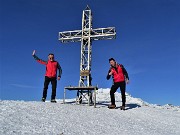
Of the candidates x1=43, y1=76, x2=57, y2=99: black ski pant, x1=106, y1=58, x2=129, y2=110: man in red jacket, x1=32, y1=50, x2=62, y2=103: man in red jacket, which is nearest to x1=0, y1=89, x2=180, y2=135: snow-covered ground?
x1=106, y1=58, x2=129, y2=110: man in red jacket

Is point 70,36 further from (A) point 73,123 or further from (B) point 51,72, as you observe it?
(A) point 73,123

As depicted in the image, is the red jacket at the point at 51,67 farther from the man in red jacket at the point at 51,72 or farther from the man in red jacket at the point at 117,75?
the man in red jacket at the point at 117,75

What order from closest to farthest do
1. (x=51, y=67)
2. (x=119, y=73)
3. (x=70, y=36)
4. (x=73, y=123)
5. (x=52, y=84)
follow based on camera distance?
(x=73, y=123), (x=119, y=73), (x=52, y=84), (x=51, y=67), (x=70, y=36)

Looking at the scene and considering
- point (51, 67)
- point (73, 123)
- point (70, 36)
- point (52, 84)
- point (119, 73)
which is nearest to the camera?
point (73, 123)

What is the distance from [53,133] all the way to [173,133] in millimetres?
4383

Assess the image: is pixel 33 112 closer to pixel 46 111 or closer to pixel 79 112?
pixel 46 111

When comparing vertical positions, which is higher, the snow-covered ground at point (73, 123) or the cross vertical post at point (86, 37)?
the cross vertical post at point (86, 37)

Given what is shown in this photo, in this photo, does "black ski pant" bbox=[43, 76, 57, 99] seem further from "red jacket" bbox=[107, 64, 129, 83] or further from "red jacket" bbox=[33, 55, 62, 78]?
"red jacket" bbox=[107, 64, 129, 83]

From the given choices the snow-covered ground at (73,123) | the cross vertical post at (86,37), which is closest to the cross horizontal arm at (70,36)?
the cross vertical post at (86,37)

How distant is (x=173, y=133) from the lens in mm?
9664

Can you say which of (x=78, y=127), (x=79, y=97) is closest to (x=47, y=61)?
(x=79, y=97)

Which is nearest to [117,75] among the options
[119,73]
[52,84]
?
[119,73]

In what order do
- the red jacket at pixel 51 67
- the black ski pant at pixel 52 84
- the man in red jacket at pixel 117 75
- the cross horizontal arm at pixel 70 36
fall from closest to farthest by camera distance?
1. the man in red jacket at pixel 117 75
2. the black ski pant at pixel 52 84
3. the red jacket at pixel 51 67
4. the cross horizontal arm at pixel 70 36

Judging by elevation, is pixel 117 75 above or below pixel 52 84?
above
